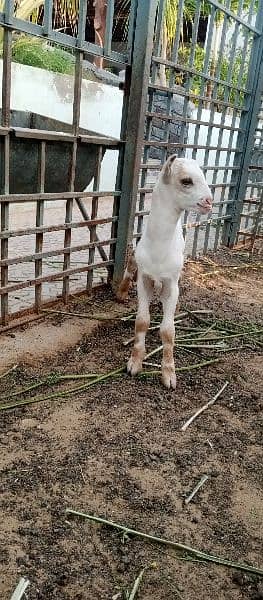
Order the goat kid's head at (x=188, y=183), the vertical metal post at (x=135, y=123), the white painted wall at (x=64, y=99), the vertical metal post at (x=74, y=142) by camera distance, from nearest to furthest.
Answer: the goat kid's head at (x=188, y=183)
the vertical metal post at (x=74, y=142)
the vertical metal post at (x=135, y=123)
the white painted wall at (x=64, y=99)

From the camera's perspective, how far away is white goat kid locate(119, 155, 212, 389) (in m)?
3.13

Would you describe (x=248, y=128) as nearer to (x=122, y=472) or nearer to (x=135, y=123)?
(x=135, y=123)

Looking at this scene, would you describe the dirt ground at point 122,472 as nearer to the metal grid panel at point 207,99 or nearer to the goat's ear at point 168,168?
the goat's ear at point 168,168

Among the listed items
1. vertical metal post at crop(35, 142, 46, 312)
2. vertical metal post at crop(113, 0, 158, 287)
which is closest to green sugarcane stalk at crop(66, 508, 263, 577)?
vertical metal post at crop(35, 142, 46, 312)

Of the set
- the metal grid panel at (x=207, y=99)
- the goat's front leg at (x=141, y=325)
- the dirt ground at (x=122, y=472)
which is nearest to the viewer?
the dirt ground at (x=122, y=472)

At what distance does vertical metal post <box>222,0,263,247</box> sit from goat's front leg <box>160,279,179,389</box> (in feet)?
14.5

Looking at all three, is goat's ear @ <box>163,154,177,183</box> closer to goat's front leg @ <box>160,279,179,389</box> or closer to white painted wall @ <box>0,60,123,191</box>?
goat's front leg @ <box>160,279,179,389</box>

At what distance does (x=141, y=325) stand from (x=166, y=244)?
20.6 inches

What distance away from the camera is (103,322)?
4242mm

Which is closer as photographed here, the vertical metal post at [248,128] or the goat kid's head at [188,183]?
the goat kid's head at [188,183]

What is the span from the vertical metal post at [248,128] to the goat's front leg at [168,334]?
441 cm

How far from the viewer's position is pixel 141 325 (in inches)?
133

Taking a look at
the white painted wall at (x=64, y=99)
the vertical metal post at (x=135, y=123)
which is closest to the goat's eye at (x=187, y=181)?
the vertical metal post at (x=135, y=123)

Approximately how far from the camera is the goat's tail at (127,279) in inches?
168
